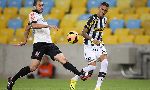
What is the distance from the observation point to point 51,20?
60.1 feet

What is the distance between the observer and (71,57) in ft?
55.5

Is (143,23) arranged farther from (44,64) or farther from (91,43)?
(91,43)

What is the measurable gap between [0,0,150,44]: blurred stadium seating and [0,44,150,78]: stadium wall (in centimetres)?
57

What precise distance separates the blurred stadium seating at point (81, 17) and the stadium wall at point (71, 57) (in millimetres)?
565

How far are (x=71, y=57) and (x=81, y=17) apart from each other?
6.15 feet

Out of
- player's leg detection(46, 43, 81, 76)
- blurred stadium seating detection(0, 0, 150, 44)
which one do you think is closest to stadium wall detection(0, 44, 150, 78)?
blurred stadium seating detection(0, 0, 150, 44)

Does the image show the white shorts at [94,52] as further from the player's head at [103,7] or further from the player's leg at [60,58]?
the player's leg at [60,58]

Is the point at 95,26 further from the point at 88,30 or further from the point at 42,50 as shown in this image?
the point at 42,50

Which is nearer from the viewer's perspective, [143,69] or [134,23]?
[143,69]

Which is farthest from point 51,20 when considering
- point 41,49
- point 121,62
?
point 41,49

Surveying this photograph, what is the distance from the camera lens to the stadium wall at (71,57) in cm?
1633

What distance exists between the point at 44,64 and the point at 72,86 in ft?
20.5

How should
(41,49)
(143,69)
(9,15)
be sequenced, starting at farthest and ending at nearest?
(9,15) < (143,69) < (41,49)

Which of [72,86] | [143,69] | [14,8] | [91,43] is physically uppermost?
[14,8]
